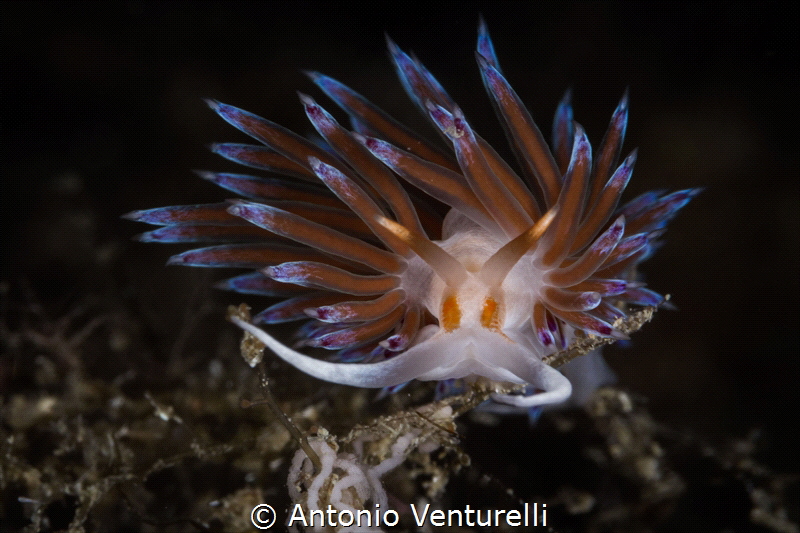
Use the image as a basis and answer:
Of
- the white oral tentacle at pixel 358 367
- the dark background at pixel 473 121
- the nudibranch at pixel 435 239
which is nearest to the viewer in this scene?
the white oral tentacle at pixel 358 367

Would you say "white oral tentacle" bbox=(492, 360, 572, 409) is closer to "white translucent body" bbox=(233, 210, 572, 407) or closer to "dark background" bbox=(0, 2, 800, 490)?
"white translucent body" bbox=(233, 210, 572, 407)

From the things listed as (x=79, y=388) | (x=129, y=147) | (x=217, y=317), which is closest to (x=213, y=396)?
(x=79, y=388)

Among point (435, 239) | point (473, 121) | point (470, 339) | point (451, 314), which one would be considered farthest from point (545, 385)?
point (473, 121)

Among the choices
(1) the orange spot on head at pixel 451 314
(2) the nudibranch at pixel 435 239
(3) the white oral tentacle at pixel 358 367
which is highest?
(2) the nudibranch at pixel 435 239

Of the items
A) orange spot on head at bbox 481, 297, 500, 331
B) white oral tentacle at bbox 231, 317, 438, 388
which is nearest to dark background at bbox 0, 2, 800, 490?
orange spot on head at bbox 481, 297, 500, 331

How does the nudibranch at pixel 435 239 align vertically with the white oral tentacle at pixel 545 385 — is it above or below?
above

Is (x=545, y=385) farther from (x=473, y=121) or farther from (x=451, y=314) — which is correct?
(x=473, y=121)

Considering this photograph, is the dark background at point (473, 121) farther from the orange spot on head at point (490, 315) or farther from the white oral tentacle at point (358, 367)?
the white oral tentacle at point (358, 367)

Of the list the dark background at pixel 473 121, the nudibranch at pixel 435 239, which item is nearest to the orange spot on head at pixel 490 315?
the nudibranch at pixel 435 239
